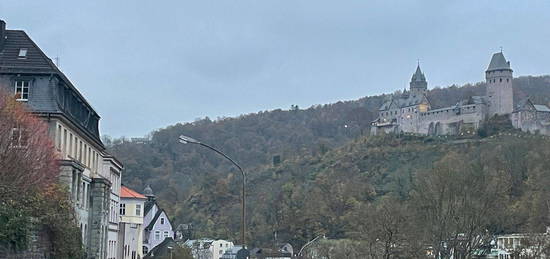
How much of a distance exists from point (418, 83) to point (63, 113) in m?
147

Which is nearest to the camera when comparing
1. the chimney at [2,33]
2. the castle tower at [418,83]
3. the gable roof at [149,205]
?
the chimney at [2,33]

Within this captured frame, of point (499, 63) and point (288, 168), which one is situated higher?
point (499, 63)

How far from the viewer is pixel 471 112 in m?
154

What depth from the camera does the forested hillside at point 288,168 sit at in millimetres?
119062

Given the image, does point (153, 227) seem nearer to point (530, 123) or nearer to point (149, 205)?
point (149, 205)

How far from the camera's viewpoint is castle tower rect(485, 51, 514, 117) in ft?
494

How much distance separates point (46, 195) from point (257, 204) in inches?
3963

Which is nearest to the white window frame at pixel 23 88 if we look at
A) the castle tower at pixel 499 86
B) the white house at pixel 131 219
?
the white house at pixel 131 219

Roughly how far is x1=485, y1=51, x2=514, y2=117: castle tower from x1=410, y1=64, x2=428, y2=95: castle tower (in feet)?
77.7

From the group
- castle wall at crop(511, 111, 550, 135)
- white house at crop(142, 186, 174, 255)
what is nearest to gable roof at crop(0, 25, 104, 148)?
white house at crop(142, 186, 174, 255)

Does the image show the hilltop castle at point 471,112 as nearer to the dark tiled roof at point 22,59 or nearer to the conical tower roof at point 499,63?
the conical tower roof at point 499,63

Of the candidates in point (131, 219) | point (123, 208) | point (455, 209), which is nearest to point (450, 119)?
point (131, 219)

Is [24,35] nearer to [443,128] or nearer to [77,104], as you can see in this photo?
[77,104]

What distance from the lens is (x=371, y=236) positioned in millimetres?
→ 48531
